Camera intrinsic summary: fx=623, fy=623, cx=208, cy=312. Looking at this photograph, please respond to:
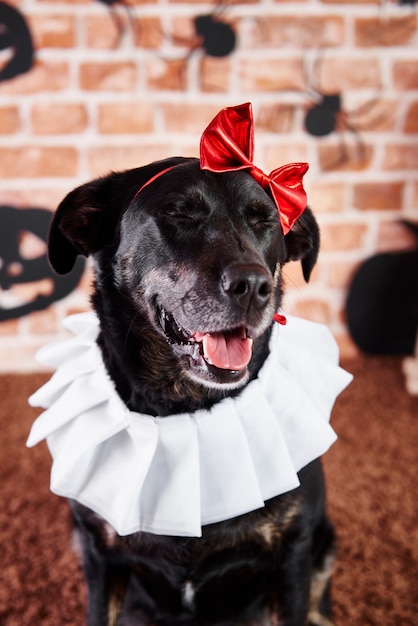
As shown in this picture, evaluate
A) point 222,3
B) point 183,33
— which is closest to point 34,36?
point 183,33

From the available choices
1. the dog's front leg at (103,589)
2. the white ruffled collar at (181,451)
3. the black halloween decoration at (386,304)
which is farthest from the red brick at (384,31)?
the dog's front leg at (103,589)

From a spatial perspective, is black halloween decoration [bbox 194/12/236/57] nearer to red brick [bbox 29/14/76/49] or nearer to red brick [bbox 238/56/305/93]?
red brick [bbox 238/56/305/93]

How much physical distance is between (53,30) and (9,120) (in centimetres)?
37

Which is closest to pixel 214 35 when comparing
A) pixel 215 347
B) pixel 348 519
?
pixel 215 347

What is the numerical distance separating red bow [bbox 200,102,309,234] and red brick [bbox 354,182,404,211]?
1.44 m

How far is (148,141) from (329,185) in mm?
740

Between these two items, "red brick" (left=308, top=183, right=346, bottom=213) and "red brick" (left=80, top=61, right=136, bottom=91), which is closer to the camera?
"red brick" (left=80, top=61, right=136, bottom=91)

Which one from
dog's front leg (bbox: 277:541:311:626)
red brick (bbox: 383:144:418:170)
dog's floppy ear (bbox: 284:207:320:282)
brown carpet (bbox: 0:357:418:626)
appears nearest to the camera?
dog's front leg (bbox: 277:541:311:626)

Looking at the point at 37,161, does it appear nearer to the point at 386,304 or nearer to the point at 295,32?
the point at 295,32

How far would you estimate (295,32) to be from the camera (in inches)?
92.0

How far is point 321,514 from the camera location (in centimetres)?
134

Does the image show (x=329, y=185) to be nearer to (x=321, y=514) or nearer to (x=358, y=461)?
(x=358, y=461)

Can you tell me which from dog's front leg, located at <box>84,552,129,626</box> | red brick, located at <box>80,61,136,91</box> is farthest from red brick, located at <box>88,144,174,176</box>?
dog's front leg, located at <box>84,552,129,626</box>

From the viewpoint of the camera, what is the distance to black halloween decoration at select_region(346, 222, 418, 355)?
2.61 meters
